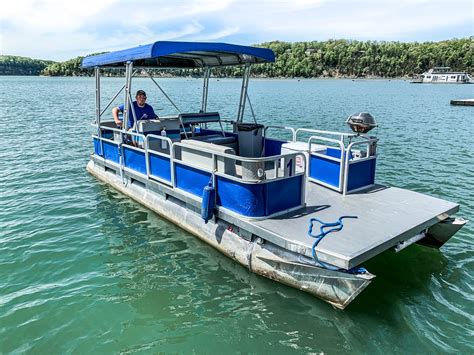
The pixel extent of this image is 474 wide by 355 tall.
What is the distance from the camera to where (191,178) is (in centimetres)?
728

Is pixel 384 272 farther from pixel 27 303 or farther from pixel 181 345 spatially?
pixel 27 303

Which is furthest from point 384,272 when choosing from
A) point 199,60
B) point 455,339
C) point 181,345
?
point 199,60

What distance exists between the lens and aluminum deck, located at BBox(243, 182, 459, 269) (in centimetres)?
517

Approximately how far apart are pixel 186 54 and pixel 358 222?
5.74m

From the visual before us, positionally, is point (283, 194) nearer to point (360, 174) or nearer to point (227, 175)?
point (227, 175)

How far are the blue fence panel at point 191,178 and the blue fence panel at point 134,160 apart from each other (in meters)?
1.50

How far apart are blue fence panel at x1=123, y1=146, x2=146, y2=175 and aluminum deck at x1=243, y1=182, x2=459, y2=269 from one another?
3.87 meters

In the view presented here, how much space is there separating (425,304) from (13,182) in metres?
11.2

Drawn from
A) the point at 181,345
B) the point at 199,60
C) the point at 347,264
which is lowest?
the point at 181,345

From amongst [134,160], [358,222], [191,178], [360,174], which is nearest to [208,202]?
[191,178]

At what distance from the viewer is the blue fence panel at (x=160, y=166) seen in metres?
7.95

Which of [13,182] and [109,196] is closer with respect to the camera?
[109,196]

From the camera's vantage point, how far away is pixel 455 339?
4.91 m

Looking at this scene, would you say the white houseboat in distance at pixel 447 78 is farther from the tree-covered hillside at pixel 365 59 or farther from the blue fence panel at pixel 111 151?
the blue fence panel at pixel 111 151
